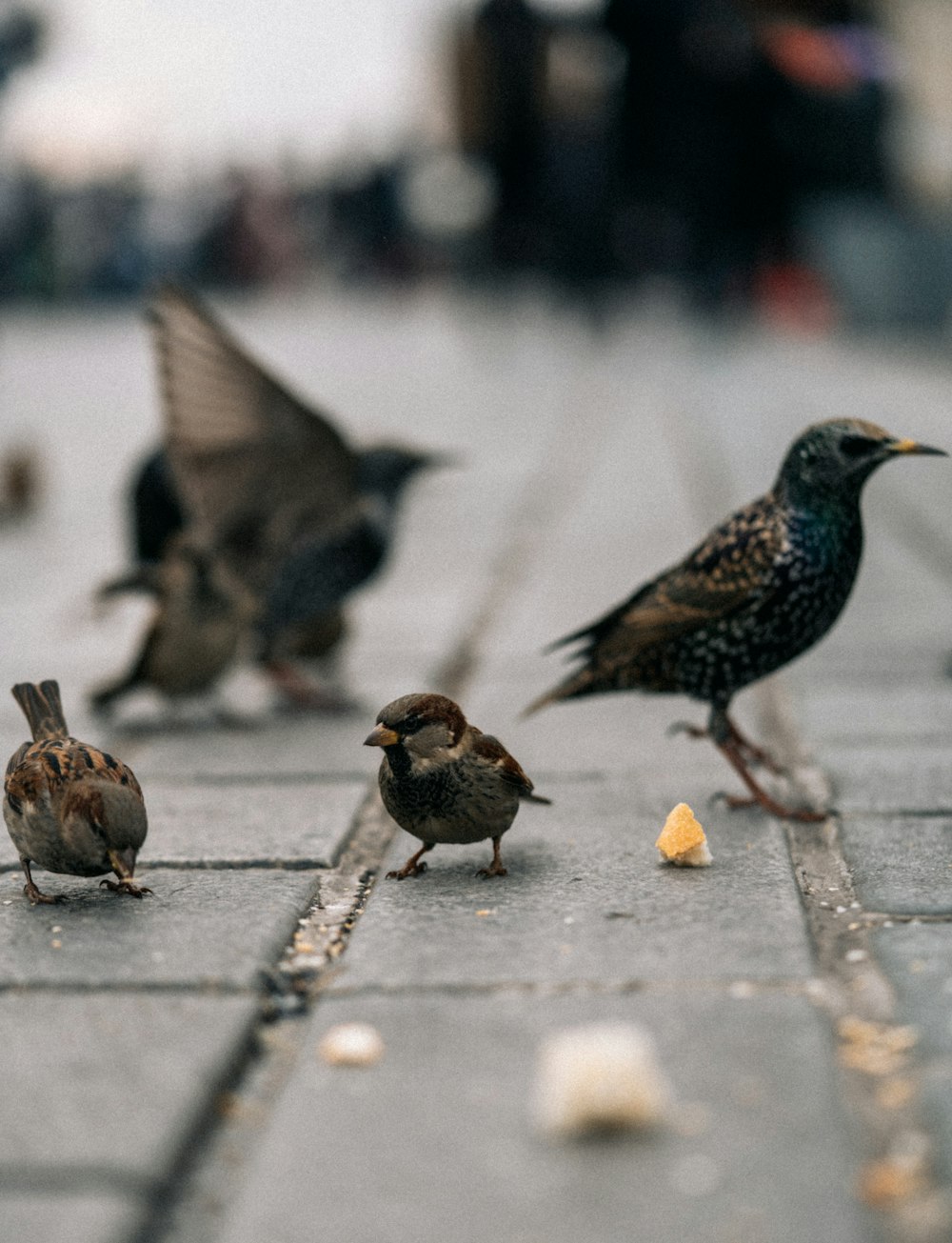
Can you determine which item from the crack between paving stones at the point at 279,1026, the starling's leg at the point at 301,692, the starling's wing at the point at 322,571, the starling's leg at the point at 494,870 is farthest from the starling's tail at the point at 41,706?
the starling's wing at the point at 322,571

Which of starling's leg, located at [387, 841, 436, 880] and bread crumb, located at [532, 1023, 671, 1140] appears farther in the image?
starling's leg, located at [387, 841, 436, 880]

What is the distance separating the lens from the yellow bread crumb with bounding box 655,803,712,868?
2955mm

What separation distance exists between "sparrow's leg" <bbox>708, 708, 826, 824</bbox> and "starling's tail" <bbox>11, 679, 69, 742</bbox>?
1210 mm

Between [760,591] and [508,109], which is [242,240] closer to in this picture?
[508,109]

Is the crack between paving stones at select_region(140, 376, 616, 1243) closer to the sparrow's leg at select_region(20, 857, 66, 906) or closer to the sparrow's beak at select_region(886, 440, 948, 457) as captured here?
the sparrow's leg at select_region(20, 857, 66, 906)

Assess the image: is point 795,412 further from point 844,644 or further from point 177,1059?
point 177,1059

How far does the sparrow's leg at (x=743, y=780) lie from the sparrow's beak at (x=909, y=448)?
592 millimetres

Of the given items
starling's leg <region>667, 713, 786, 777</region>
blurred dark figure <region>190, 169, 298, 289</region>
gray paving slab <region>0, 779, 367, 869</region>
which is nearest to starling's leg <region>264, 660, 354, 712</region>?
gray paving slab <region>0, 779, 367, 869</region>

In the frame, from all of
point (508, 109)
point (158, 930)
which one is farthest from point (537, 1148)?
point (508, 109)

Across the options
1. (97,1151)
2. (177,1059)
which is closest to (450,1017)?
(177,1059)

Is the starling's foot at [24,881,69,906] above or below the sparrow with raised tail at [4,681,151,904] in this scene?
below

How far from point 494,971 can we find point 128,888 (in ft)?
2.31

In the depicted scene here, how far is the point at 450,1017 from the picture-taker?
230 cm

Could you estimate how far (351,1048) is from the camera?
7.14 feet
